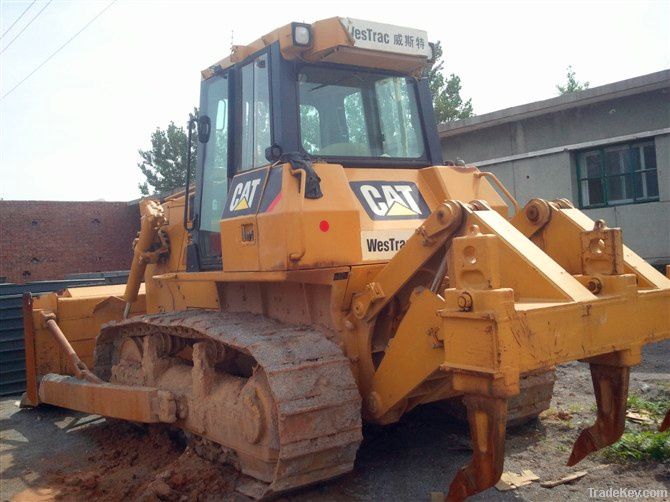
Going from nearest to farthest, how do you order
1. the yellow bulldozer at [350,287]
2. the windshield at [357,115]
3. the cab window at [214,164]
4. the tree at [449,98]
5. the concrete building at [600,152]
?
the yellow bulldozer at [350,287] → the windshield at [357,115] → the cab window at [214,164] → the concrete building at [600,152] → the tree at [449,98]

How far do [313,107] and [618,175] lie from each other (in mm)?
9724

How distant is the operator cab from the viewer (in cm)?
472

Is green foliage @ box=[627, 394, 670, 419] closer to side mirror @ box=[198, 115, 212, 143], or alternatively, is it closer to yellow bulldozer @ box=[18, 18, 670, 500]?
yellow bulldozer @ box=[18, 18, 670, 500]

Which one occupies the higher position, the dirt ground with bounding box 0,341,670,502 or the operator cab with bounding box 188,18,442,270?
the operator cab with bounding box 188,18,442,270

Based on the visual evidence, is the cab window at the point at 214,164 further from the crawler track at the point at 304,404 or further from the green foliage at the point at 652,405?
the green foliage at the point at 652,405

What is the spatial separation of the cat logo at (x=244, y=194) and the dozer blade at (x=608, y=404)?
2.29 meters

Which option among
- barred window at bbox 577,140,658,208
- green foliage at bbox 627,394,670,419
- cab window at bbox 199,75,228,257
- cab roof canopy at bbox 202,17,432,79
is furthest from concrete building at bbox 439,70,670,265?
cab window at bbox 199,75,228,257

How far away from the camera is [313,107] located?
489cm

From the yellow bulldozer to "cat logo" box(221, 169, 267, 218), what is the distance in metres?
0.02

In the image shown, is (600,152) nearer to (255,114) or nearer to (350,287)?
(255,114)

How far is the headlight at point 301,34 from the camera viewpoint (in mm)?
4629

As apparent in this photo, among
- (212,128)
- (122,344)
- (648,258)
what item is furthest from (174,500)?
(648,258)

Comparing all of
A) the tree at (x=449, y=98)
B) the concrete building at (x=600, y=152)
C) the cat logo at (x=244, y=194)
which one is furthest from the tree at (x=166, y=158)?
the cat logo at (x=244, y=194)

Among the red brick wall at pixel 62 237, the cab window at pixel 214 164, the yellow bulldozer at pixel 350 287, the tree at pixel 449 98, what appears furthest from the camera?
the tree at pixel 449 98
